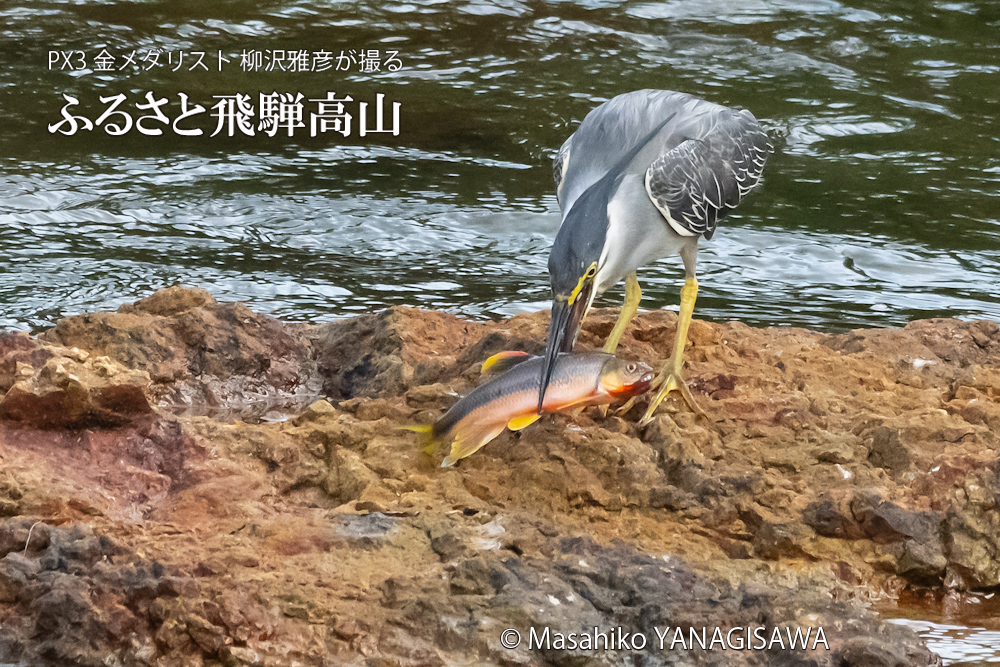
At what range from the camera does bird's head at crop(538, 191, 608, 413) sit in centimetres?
366

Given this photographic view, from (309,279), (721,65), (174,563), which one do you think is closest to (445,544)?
(174,563)

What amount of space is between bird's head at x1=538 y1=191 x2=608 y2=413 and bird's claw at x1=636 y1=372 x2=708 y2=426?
1.45 ft

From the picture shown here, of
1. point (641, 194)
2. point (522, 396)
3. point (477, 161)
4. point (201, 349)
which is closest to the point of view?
point (522, 396)

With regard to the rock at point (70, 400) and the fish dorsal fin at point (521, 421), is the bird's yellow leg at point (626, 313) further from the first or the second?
the rock at point (70, 400)

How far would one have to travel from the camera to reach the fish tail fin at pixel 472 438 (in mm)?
3738

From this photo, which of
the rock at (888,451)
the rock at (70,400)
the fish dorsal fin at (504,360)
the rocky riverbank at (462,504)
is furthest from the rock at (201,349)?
the rock at (888,451)

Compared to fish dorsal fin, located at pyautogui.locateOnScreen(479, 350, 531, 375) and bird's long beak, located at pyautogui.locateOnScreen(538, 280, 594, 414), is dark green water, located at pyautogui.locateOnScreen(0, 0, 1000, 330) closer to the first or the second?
fish dorsal fin, located at pyautogui.locateOnScreen(479, 350, 531, 375)

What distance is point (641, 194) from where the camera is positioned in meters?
4.16

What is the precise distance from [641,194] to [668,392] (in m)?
0.73

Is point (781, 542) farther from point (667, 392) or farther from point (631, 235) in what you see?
point (631, 235)

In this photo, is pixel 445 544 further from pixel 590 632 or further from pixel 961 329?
pixel 961 329

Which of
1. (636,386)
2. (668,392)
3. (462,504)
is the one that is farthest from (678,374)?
(462,504)

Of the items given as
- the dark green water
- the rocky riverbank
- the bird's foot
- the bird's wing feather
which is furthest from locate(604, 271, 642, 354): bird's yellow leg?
the dark green water

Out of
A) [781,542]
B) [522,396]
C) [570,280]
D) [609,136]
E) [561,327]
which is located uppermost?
[609,136]
